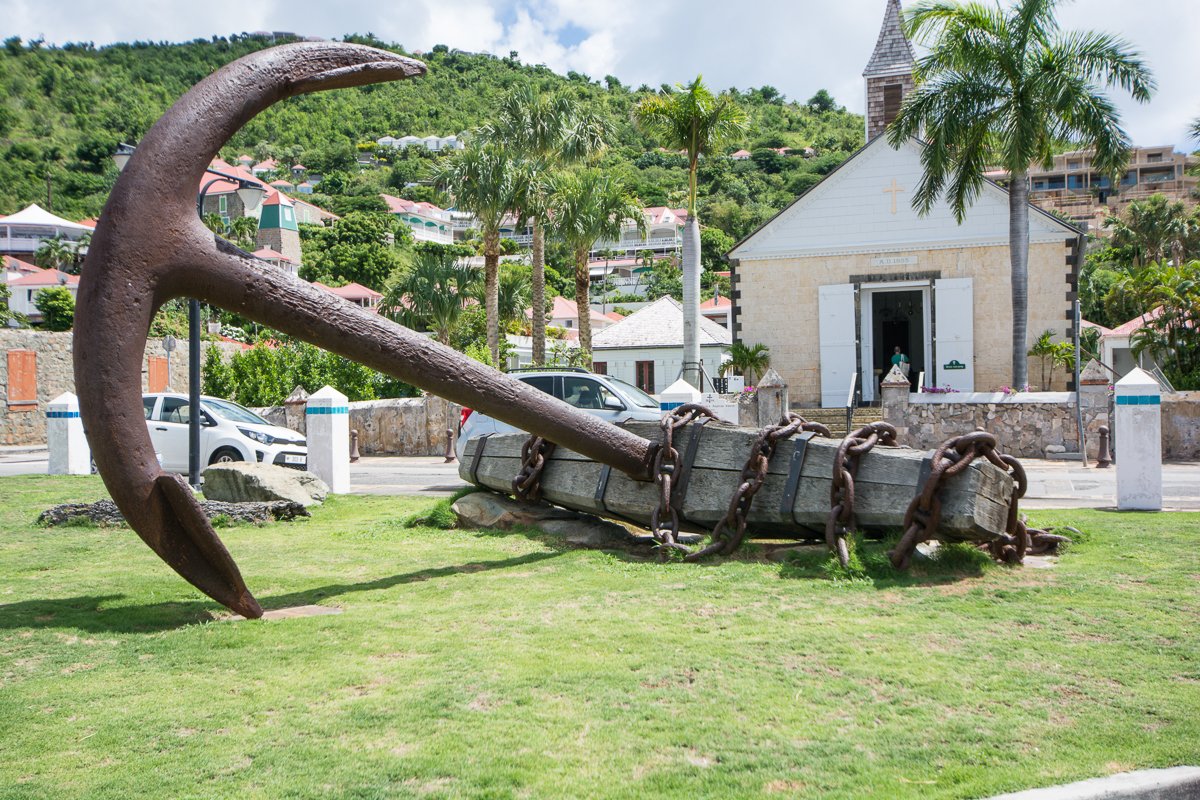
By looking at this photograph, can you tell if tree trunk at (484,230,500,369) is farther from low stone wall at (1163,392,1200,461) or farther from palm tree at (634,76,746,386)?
low stone wall at (1163,392,1200,461)

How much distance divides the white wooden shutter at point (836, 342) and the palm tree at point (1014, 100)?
4197 millimetres

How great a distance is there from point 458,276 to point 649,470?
28.7 metres

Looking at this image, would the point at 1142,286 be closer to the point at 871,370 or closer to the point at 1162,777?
the point at 871,370

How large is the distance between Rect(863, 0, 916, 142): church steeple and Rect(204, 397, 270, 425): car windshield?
68.7ft

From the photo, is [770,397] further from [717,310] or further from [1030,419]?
[717,310]

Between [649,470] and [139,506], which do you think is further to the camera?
[649,470]

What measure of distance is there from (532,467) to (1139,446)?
20.0ft

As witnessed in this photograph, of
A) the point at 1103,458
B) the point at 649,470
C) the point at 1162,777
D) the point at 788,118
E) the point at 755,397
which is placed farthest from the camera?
the point at 788,118

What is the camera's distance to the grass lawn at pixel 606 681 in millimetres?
3059

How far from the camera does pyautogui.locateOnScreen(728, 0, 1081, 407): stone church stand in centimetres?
2395

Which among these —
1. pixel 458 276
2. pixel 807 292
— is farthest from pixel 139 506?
pixel 458 276

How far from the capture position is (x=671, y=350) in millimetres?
38438

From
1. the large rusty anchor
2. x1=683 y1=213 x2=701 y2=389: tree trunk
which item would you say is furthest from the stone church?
the large rusty anchor

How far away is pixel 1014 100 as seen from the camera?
66.3 ft
